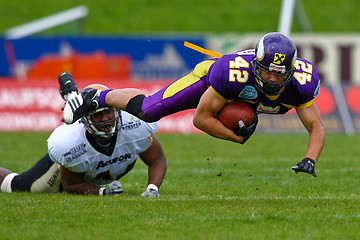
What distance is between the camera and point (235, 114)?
5.53 metres

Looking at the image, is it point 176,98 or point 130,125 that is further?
point 130,125

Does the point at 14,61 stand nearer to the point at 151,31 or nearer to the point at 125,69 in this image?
the point at 125,69

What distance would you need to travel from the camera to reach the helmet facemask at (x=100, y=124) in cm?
614

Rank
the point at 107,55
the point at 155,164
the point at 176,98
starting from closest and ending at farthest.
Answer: the point at 176,98
the point at 155,164
the point at 107,55

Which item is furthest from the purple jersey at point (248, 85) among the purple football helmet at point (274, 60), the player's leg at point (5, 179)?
the player's leg at point (5, 179)

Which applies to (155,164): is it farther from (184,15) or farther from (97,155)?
(184,15)

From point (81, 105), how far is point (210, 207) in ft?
5.93

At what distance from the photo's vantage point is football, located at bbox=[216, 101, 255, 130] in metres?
5.53

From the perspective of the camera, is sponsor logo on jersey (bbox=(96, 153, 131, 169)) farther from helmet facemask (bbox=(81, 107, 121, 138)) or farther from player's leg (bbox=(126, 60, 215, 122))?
player's leg (bbox=(126, 60, 215, 122))

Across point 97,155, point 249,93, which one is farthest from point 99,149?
point 249,93

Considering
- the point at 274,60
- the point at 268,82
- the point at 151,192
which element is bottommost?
the point at 151,192

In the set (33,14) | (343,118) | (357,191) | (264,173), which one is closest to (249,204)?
(357,191)

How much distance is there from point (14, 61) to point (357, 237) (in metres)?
15.0

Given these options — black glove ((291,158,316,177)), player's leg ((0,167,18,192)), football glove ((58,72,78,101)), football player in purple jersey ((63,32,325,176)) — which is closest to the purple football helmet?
football player in purple jersey ((63,32,325,176))
